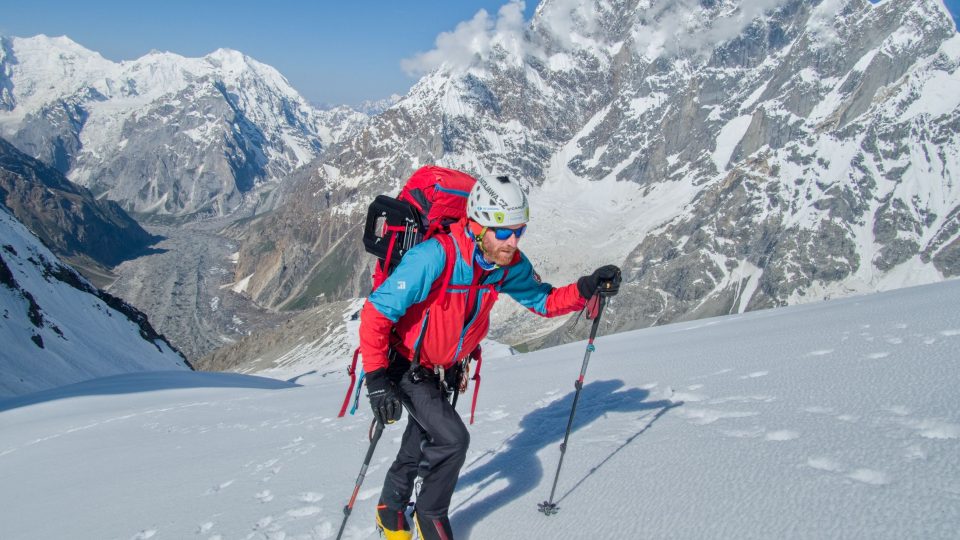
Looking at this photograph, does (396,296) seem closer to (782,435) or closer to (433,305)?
(433,305)

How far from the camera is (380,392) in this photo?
19.2 feet

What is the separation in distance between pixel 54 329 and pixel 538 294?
235ft

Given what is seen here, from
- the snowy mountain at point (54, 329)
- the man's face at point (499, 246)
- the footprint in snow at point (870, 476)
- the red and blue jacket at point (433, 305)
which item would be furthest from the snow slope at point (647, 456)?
the snowy mountain at point (54, 329)

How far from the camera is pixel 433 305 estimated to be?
609cm

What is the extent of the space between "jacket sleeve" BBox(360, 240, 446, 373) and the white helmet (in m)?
0.59

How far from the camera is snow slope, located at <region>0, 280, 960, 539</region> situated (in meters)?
4.79

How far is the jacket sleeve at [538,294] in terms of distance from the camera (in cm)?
698

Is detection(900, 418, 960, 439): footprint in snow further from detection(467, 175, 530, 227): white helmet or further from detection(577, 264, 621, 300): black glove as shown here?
detection(467, 175, 530, 227): white helmet

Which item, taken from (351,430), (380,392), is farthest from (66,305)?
(380,392)

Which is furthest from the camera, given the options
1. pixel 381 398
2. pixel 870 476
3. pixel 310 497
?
pixel 310 497

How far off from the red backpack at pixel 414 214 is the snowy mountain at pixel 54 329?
51900 millimetres

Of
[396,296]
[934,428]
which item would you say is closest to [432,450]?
[396,296]

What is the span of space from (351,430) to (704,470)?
22.2 feet

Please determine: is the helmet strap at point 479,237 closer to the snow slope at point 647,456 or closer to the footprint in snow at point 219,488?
the snow slope at point 647,456
